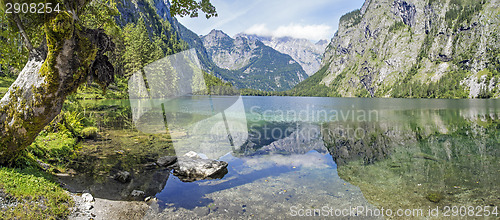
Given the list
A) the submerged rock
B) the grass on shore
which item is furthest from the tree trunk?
the submerged rock

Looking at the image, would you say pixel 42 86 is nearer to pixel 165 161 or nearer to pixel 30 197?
pixel 30 197

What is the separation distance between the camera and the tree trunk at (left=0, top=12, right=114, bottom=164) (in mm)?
5855

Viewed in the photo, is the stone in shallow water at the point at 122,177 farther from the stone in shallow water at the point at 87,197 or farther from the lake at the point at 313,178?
the stone in shallow water at the point at 87,197

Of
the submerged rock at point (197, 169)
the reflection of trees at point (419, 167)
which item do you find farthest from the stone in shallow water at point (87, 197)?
the reflection of trees at point (419, 167)

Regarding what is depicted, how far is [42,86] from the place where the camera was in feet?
19.6

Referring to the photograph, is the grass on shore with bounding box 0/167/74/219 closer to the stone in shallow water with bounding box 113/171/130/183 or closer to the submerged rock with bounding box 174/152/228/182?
the stone in shallow water with bounding box 113/171/130/183

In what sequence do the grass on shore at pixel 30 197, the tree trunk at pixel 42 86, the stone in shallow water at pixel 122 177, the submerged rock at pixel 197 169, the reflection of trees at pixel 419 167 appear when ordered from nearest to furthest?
the grass on shore at pixel 30 197 < the tree trunk at pixel 42 86 < the reflection of trees at pixel 419 167 < the stone in shallow water at pixel 122 177 < the submerged rock at pixel 197 169

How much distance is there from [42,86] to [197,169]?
22.1ft

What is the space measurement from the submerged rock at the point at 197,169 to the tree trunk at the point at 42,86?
223 inches

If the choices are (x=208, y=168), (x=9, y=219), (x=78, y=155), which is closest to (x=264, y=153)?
(x=208, y=168)

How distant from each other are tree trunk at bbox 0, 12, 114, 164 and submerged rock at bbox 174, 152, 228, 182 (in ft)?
18.6

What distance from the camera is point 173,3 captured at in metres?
9.48

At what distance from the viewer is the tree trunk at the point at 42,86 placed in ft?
19.2

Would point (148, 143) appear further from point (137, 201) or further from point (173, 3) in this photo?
point (173, 3)
